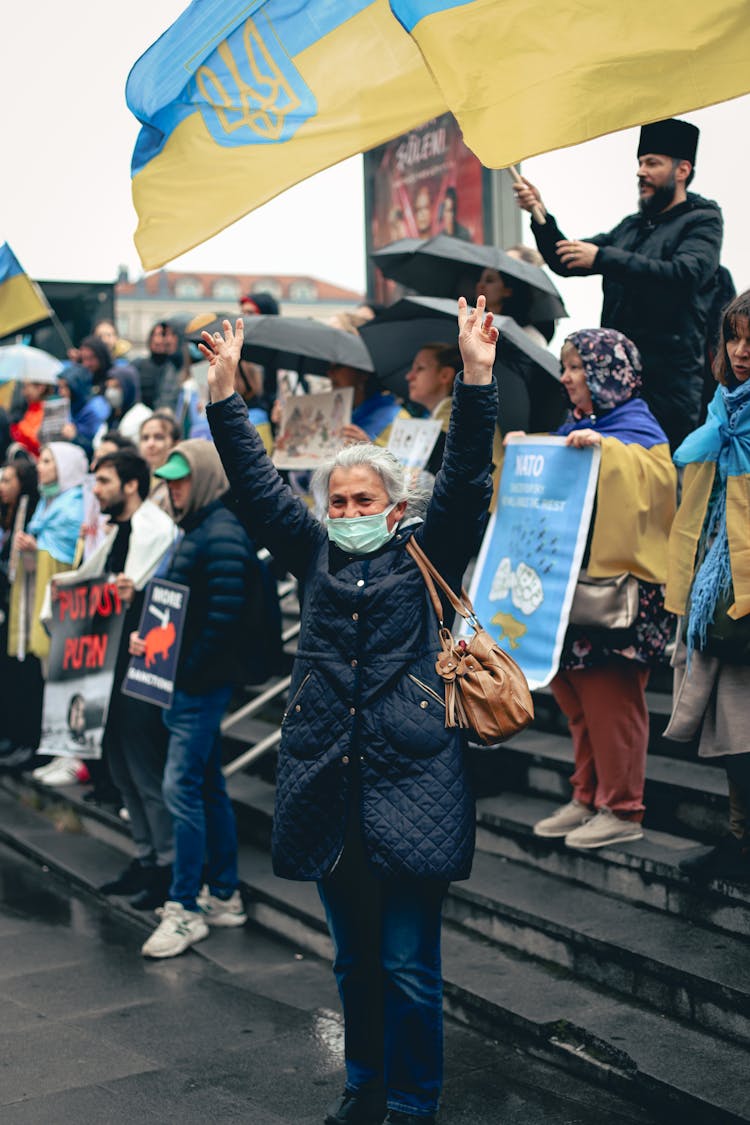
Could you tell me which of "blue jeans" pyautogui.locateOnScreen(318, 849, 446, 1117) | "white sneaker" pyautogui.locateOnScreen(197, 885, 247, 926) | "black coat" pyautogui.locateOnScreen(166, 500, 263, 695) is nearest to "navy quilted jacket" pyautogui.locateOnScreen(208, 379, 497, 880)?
"blue jeans" pyautogui.locateOnScreen(318, 849, 446, 1117)

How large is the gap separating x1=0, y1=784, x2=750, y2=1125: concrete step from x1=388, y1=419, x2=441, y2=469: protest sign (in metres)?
2.12

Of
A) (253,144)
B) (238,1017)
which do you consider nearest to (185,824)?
(238,1017)

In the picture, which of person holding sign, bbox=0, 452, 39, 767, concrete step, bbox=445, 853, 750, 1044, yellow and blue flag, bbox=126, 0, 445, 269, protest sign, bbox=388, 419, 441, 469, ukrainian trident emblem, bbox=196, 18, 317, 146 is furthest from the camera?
person holding sign, bbox=0, 452, 39, 767

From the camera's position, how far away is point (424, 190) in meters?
11.8

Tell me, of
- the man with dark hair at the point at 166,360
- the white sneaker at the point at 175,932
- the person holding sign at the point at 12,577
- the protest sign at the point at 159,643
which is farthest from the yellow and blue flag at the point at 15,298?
the white sneaker at the point at 175,932

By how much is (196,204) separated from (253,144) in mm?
330

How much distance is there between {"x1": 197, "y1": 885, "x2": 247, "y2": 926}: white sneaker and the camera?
6.35m

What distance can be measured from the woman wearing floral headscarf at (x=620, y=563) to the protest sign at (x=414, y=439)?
99 centimetres

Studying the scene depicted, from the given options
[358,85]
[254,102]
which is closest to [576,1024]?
[358,85]

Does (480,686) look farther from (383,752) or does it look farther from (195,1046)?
(195,1046)

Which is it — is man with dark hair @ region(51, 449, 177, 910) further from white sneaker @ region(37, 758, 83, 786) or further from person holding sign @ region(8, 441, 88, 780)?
white sneaker @ region(37, 758, 83, 786)

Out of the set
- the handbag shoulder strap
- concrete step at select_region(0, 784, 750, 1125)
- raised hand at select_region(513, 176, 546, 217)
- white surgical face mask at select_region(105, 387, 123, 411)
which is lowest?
concrete step at select_region(0, 784, 750, 1125)

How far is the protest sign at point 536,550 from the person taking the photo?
5.28 metres

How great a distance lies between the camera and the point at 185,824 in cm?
607
